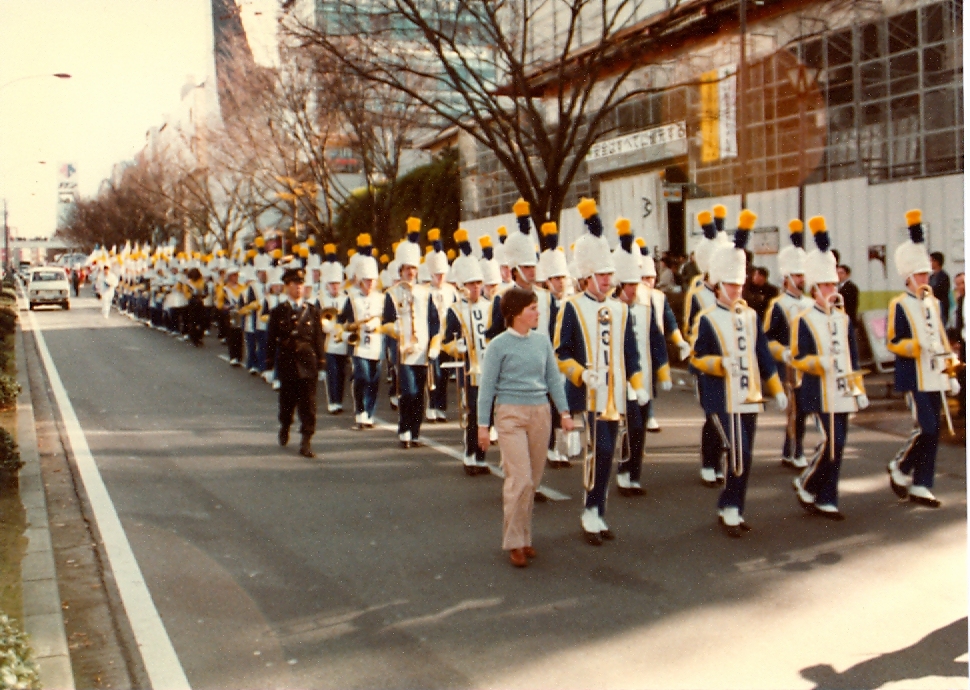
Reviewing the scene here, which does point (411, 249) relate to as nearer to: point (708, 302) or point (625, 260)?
point (708, 302)

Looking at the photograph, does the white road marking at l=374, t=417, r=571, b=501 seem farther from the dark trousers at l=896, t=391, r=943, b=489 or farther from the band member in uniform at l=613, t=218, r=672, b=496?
the dark trousers at l=896, t=391, r=943, b=489

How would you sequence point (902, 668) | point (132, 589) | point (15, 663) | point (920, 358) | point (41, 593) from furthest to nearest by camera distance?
1. point (920, 358)
2. point (132, 589)
3. point (41, 593)
4. point (902, 668)
5. point (15, 663)

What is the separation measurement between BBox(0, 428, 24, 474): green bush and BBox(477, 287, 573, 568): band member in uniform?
14.8ft

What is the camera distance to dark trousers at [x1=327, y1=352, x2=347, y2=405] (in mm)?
13883

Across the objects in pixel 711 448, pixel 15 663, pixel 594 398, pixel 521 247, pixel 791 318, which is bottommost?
pixel 711 448

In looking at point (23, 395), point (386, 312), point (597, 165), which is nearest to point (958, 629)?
point (386, 312)

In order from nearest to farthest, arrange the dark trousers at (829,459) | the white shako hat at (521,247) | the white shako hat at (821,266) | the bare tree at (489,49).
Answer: the dark trousers at (829,459)
the white shako hat at (821,266)
the white shako hat at (521,247)
the bare tree at (489,49)

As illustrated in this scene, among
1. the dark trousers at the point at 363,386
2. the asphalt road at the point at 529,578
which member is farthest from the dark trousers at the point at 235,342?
the asphalt road at the point at 529,578

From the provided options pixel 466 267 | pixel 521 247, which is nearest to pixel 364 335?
pixel 466 267

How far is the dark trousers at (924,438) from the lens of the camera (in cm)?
778

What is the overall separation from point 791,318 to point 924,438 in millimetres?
1752

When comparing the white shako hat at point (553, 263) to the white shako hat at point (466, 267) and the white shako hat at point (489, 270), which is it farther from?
the white shako hat at point (489, 270)

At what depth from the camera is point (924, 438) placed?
7832 mm

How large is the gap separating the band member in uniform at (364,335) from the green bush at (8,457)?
415 centimetres
